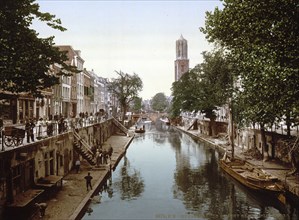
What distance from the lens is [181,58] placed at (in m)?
188

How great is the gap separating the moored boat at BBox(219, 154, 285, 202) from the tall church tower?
153 meters

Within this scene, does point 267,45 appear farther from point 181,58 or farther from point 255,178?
point 181,58

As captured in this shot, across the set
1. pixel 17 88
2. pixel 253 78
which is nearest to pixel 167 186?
pixel 253 78

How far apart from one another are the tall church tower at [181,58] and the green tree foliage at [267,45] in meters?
160

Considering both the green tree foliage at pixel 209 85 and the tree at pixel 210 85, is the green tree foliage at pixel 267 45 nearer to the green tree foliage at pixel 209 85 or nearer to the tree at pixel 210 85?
the tree at pixel 210 85

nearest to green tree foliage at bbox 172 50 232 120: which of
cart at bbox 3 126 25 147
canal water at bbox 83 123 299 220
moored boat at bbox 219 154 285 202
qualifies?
canal water at bbox 83 123 299 220

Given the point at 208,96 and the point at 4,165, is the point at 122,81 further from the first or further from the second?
the point at 4,165

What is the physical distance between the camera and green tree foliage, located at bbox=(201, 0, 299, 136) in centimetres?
2033

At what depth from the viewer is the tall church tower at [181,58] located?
186m

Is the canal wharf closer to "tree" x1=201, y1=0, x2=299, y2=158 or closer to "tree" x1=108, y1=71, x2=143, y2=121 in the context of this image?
"tree" x1=201, y1=0, x2=299, y2=158

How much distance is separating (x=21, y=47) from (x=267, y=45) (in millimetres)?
Answer: 15624

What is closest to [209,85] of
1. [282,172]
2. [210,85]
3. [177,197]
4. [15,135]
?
[210,85]

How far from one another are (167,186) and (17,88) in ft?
60.7

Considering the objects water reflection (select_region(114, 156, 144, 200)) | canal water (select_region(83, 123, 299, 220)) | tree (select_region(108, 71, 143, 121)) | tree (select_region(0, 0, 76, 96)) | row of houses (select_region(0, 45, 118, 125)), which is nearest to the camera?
tree (select_region(0, 0, 76, 96))
